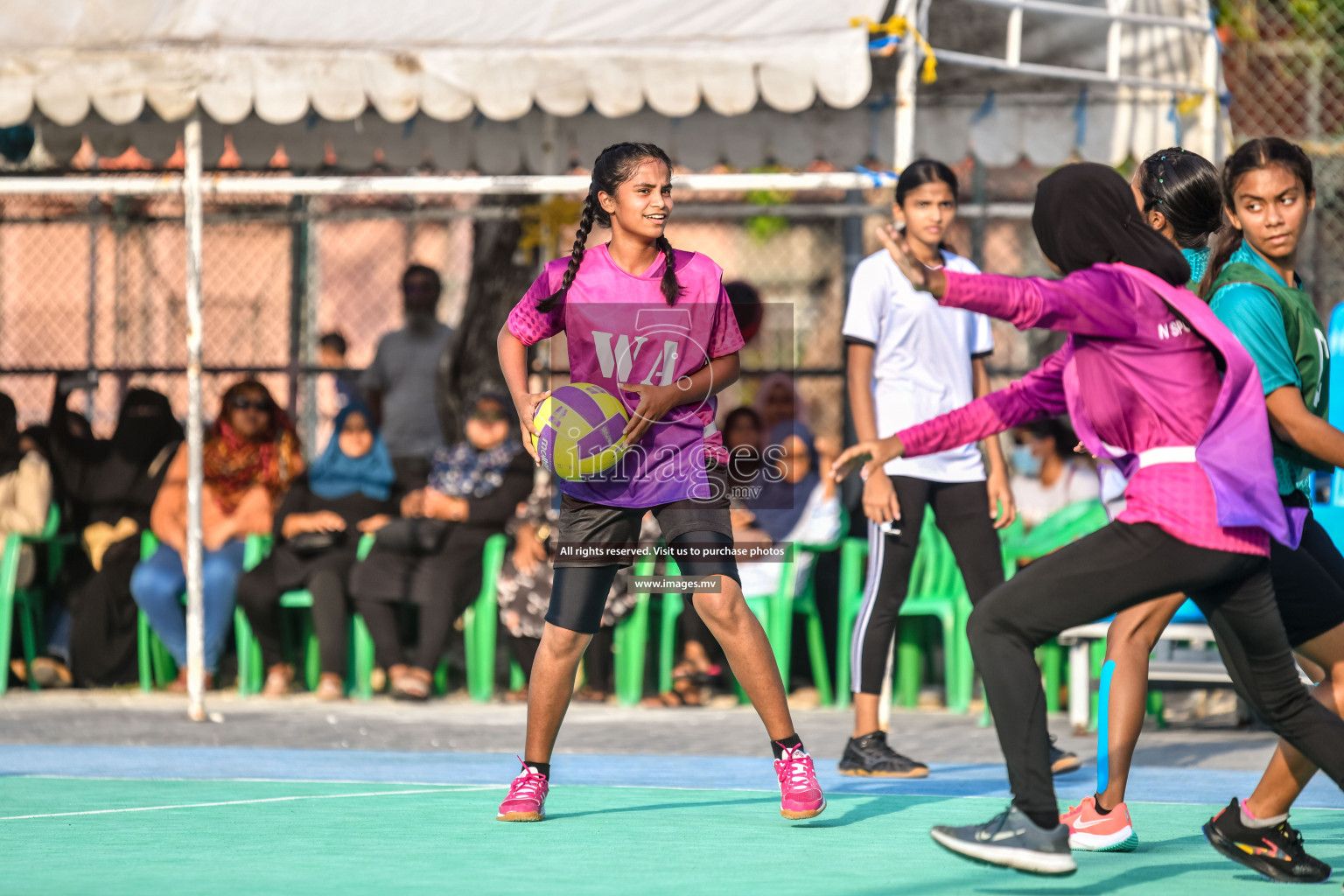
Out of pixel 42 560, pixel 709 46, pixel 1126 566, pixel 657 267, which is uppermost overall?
pixel 709 46

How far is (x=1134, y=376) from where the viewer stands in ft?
12.7

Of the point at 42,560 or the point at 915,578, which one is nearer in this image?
the point at 915,578

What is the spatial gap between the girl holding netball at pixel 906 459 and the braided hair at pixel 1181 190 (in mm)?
1447

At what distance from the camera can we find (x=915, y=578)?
855 centimetres

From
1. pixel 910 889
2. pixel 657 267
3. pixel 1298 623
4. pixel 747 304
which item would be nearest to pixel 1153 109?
pixel 747 304

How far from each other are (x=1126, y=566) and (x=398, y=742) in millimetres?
4258

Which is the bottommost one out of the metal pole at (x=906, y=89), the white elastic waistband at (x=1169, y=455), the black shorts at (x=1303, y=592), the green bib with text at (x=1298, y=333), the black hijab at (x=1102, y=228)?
the black shorts at (x=1303, y=592)

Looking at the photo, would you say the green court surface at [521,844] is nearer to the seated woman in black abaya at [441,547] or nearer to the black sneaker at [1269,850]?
the black sneaker at [1269,850]

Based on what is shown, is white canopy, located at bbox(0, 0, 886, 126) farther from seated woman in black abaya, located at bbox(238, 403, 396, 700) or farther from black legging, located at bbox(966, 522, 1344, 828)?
black legging, located at bbox(966, 522, 1344, 828)

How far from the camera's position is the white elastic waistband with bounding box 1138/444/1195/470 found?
3.85 meters

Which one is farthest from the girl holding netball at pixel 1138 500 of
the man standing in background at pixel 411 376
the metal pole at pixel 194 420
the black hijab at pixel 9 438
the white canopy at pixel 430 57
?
the black hijab at pixel 9 438

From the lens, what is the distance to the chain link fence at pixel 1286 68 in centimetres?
1232

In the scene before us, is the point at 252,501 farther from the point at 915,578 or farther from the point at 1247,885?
the point at 1247,885

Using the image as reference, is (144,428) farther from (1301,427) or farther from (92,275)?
(1301,427)
